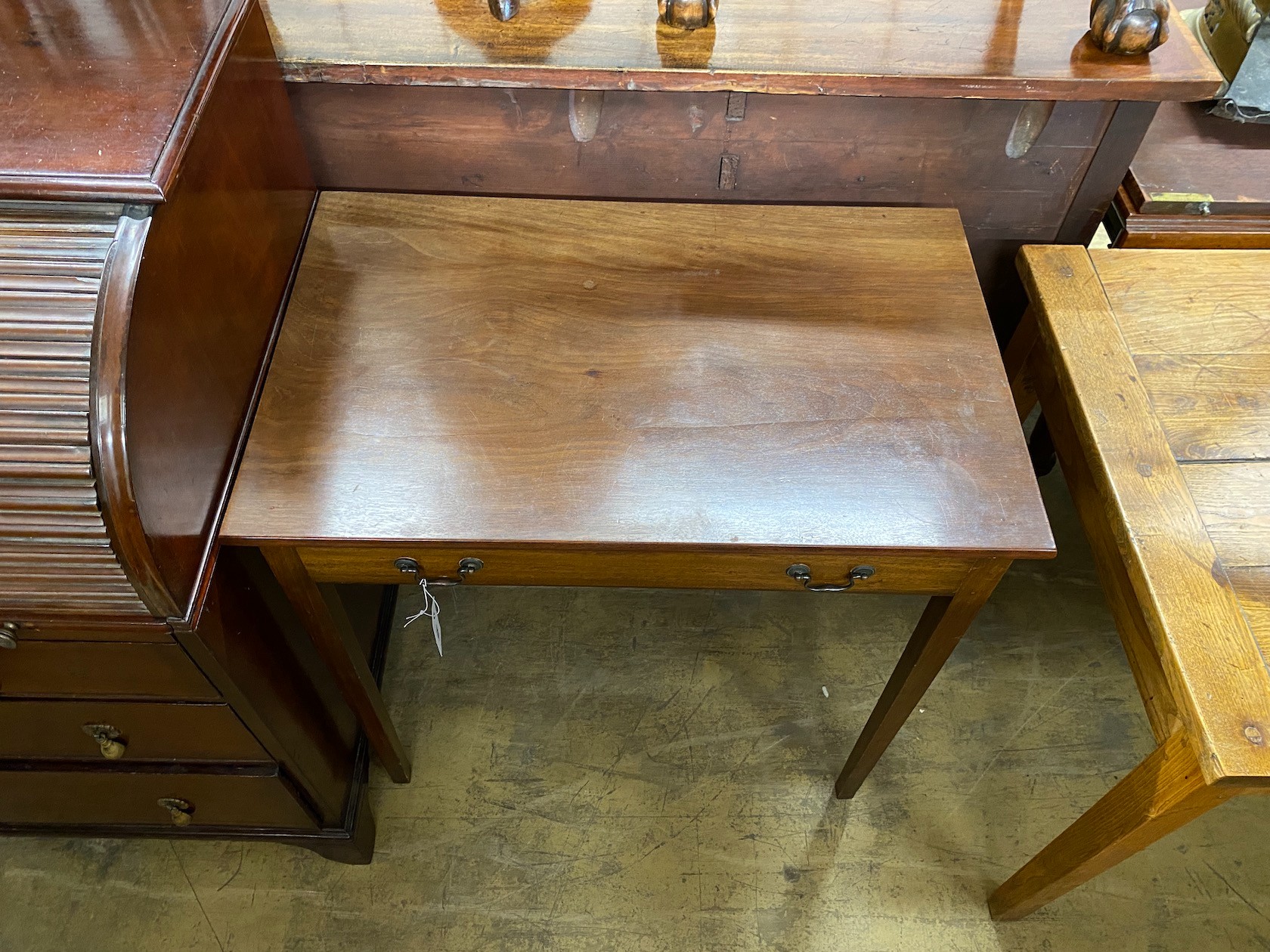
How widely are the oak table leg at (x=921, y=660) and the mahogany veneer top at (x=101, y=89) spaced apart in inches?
37.8

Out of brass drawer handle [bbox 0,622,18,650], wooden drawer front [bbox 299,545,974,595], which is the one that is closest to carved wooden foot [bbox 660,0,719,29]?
wooden drawer front [bbox 299,545,974,595]

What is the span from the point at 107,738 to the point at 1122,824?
130cm

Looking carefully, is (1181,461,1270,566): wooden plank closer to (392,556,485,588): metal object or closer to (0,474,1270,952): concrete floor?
(0,474,1270,952): concrete floor

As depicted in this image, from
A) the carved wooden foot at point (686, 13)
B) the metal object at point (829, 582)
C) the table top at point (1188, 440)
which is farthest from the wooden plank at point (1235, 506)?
the carved wooden foot at point (686, 13)

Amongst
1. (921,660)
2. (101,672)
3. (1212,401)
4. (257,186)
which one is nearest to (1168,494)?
(1212,401)

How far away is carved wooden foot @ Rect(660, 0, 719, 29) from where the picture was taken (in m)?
1.16

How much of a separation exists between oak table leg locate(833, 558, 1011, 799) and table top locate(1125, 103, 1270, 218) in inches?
25.9

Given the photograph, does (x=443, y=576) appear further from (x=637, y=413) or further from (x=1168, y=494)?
(x=1168, y=494)

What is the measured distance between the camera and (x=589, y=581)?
1.08 metres

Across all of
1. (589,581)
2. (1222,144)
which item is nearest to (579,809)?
(589,581)

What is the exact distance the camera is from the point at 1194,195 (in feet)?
4.52

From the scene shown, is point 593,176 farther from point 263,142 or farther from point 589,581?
point 589,581

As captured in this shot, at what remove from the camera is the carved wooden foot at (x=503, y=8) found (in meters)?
1.20

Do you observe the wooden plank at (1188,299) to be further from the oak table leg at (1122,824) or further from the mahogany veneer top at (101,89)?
the mahogany veneer top at (101,89)
